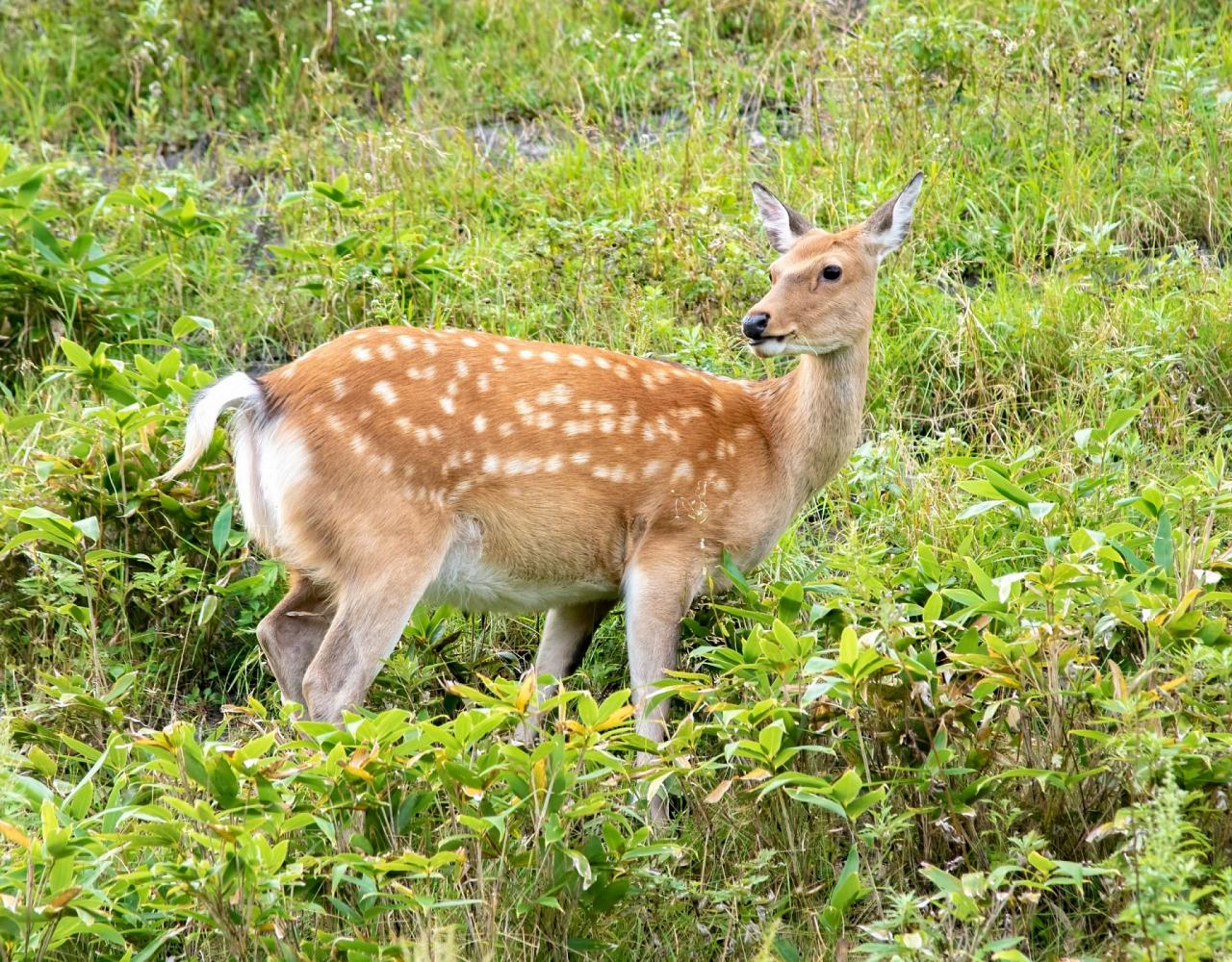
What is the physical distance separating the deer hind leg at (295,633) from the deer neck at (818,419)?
1628 millimetres

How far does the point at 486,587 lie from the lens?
207 inches

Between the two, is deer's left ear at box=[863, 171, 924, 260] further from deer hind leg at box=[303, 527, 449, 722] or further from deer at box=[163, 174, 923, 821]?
deer hind leg at box=[303, 527, 449, 722]

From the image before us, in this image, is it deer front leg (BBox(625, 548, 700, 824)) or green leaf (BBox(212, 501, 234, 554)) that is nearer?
deer front leg (BBox(625, 548, 700, 824))

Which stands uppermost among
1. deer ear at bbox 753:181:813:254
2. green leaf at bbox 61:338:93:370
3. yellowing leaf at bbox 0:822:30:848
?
deer ear at bbox 753:181:813:254

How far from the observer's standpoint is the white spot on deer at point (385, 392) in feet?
16.8

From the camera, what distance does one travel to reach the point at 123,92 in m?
8.86

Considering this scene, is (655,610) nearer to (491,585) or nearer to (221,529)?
(491,585)

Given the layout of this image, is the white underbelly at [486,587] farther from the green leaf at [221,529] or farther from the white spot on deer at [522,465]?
the green leaf at [221,529]

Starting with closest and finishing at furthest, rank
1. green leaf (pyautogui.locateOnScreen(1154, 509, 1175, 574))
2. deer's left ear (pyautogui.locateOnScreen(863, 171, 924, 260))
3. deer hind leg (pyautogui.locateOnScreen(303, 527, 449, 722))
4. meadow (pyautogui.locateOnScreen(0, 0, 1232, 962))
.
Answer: meadow (pyautogui.locateOnScreen(0, 0, 1232, 962)), green leaf (pyautogui.locateOnScreen(1154, 509, 1175, 574)), deer hind leg (pyautogui.locateOnScreen(303, 527, 449, 722)), deer's left ear (pyautogui.locateOnScreen(863, 171, 924, 260))

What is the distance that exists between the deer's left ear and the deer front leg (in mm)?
1375

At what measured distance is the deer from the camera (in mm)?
5027

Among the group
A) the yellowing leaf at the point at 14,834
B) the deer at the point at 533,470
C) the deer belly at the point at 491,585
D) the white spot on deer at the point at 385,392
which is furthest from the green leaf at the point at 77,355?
the yellowing leaf at the point at 14,834

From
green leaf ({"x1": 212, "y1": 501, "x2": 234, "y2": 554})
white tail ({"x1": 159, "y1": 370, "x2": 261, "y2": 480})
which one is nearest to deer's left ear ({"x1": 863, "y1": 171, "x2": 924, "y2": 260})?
white tail ({"x1": 159, "y1": 370, "x2": 261, "y2": 480})

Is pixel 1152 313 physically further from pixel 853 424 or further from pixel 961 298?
pixel 853 424
